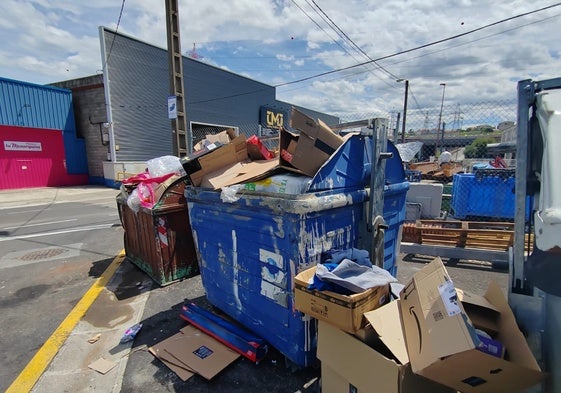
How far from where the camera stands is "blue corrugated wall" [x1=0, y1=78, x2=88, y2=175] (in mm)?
13367

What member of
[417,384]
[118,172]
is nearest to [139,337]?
[417,384]

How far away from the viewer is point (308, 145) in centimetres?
225

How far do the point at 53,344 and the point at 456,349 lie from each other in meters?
3.14

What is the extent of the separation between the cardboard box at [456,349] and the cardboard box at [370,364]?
0.08m

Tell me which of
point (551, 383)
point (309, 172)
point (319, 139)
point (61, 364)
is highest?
point (319, 139)

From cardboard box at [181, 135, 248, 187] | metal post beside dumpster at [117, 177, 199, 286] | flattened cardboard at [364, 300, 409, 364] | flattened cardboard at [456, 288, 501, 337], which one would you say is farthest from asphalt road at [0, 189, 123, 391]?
flattened cardboard at [456, 288, 501, 337]

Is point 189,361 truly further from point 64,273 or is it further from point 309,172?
point 64,273

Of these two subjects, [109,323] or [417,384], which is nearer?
[417,384]

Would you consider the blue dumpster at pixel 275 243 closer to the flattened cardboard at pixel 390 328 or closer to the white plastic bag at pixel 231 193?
the white plastic bag at pixel 231 193

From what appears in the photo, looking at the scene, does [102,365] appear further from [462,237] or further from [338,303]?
[462,237]

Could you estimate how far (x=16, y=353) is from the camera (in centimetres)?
259

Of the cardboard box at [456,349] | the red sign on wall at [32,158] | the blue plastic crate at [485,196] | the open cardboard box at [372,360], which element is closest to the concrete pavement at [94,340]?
the open cardboard box at [372,360]

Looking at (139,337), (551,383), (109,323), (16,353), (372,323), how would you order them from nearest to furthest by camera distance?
(551,383)
(372,323)
(16,353)
(139,337)
(109,323)

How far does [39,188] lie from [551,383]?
18500mm
